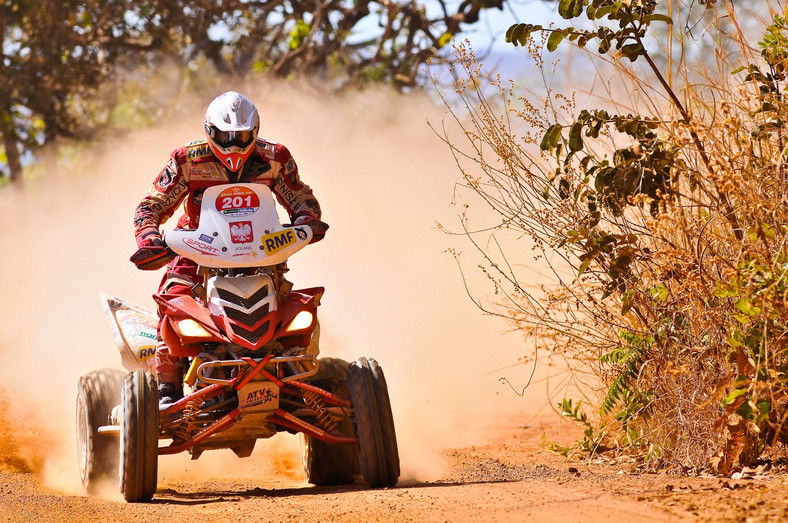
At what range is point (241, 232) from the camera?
19.7 feet

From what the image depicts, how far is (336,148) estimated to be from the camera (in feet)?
51.6

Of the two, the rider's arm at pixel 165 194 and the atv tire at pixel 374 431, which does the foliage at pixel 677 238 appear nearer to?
the atv tire at pixel 374 431

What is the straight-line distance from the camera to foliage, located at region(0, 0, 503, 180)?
18.2m

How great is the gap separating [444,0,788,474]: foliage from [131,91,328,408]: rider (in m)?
1.23

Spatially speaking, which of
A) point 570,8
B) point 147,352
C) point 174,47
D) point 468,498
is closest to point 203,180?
point 147,352

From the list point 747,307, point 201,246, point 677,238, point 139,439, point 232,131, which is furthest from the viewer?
point 677,238

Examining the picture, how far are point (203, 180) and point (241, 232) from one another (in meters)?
0.57

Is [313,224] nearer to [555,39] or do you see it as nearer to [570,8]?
[555,39]

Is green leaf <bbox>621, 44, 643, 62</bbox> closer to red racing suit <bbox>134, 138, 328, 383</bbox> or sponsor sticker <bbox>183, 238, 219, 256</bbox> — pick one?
red racing suit <bbox>134, 138, 328, 383</bbox>

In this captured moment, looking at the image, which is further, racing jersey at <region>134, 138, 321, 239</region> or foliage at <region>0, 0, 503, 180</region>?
foliage at <region>0, 0, 503, 180</region>

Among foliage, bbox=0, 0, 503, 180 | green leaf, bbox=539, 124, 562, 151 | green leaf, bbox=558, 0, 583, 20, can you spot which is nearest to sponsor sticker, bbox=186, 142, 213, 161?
green leaf, bbox=539, 124, 562, 151

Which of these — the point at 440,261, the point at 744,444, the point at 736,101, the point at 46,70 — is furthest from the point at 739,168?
the point at 46,70

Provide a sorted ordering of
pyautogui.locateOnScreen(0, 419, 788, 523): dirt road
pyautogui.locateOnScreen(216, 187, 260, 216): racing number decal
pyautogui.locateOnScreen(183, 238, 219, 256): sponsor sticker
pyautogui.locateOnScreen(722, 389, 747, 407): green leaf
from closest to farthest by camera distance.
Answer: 1. pyautogui.locateOnScreen(0, 419, 788, 523): dirt road
2. pyautogui.locateOnScreen(722, 389, 747, 407): green leaf
3. pyautogui.locateOnScreen(183, 238, 219, 256): sponsor sticker
4. pyautogui.locateOnScreen(216, 187, 260, 216): racing number decal

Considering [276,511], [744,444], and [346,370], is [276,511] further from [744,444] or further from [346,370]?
[744,444]
